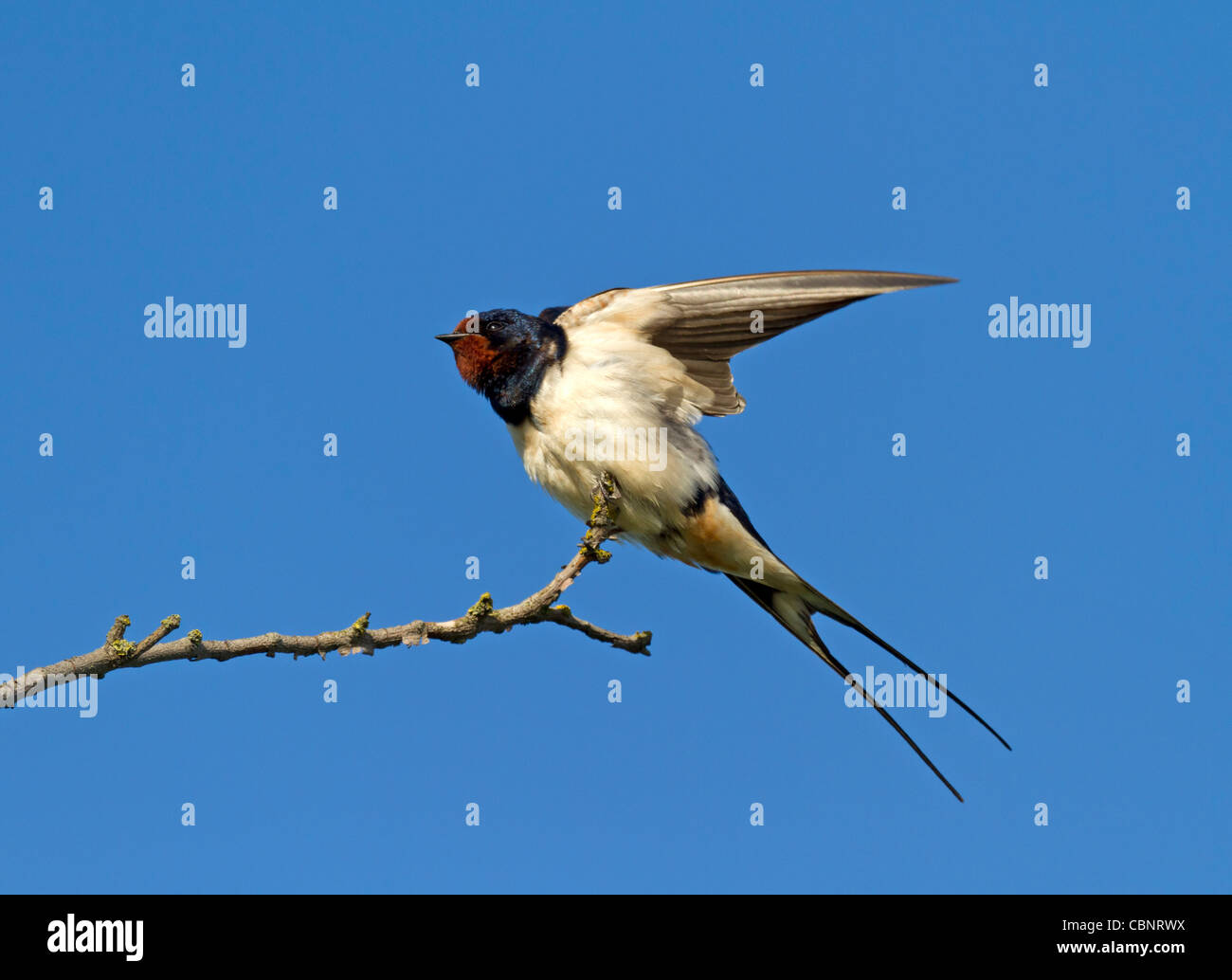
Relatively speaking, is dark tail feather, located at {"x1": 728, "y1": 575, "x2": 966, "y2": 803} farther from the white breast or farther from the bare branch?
the bare branch

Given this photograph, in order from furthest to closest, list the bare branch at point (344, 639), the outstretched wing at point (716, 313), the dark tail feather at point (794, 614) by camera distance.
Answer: the dark tail feather at point (794, 614) < the outstretched wing at point (716, 313) < the bare branch at point (344, 639)

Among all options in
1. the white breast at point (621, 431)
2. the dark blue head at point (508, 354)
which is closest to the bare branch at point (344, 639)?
the white breast at point (621, 431)

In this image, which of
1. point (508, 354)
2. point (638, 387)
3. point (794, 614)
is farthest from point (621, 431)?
point (794, 614)

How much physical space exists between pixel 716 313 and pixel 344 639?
225cm

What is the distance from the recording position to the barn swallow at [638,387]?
4.93 metres

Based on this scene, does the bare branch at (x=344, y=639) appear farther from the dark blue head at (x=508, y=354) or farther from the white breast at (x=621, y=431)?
A: the dark blue head at (x=508, y=354)

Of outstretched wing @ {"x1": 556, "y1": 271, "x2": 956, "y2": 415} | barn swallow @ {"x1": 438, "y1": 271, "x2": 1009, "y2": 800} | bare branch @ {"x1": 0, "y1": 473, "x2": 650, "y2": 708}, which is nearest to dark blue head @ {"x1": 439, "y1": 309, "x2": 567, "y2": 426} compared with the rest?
barn swallow @ {"x1": 438, "y1": 271, "x2": 1009, "y2": 800}

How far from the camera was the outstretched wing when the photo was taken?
466cm

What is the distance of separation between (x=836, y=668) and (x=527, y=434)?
178 centimetres

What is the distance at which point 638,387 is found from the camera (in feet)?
16.6

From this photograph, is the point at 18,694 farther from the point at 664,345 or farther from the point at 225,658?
the point at 664,345

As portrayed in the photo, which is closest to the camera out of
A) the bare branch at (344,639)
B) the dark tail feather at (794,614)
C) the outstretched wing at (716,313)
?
the bare branch at (344,639)

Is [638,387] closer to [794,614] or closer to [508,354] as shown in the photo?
[508,354]

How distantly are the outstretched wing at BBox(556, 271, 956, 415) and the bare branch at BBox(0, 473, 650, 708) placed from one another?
36.7 inches
